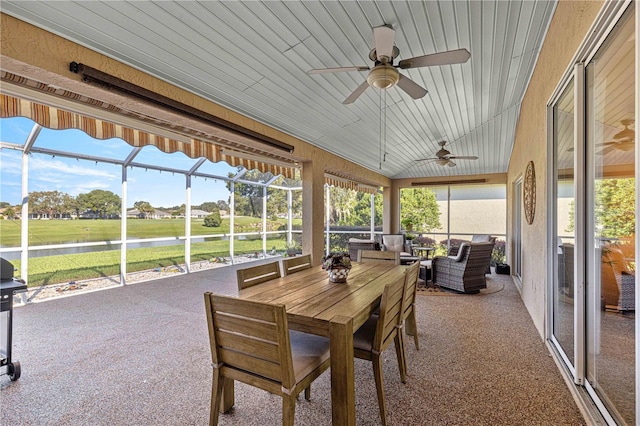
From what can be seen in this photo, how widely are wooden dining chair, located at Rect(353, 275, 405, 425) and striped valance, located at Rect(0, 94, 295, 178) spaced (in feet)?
10.1

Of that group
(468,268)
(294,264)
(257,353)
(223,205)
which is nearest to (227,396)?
(257,353)

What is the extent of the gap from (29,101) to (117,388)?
247 centimetres

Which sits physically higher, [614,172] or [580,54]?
[580,54]

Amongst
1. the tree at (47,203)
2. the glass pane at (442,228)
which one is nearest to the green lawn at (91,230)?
the tree at (47,203)

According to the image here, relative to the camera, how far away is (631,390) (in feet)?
4.67

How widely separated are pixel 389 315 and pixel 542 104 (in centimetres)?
288

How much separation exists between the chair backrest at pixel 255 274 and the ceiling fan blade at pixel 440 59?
2.07m

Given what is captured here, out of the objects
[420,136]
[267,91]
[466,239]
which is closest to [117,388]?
[267,91]

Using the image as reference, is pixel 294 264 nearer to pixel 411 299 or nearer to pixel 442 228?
pixel 411 299

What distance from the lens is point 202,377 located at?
2.36 m

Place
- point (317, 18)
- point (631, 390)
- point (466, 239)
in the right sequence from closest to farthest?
point (631, 390) → point (317, 18) → point (466, 239)

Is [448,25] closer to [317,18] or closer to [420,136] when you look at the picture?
[317,18]

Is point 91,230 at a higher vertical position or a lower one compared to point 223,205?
lower

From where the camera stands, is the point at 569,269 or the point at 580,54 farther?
the point at 569,269
